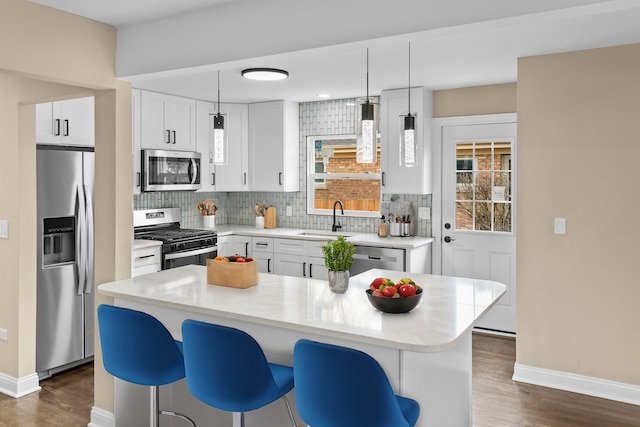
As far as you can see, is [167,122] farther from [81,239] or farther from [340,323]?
[340,323]

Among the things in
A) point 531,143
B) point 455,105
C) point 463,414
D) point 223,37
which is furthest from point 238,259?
point 455,105

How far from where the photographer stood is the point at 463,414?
7.89 feet

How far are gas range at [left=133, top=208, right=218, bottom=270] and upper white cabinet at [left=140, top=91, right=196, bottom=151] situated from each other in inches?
28.4

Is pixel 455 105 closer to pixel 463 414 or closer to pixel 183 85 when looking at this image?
pixel 183 85

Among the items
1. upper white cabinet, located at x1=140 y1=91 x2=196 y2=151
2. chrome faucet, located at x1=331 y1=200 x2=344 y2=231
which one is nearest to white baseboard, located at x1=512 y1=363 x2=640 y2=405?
chrome faucet, located at x1=331 y1=200 x2=344 y2=231

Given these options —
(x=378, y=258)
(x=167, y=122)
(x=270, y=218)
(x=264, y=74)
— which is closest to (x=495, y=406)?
(x=378, y=258)

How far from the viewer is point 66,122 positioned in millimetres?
4059

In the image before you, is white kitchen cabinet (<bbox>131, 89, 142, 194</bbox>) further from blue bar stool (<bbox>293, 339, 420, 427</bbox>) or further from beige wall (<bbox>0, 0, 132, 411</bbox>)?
blue bar stool (<bbox>293, 339, 420, 427</bbox>)

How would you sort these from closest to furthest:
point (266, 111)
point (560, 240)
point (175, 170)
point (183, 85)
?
1. point (560, 240)
2. point (183, 85)
3. point (175, 170)
4. point (266, 111)

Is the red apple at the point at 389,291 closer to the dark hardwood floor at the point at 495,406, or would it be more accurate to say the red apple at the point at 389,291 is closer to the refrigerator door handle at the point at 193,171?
the dark hardwood floor at the point at 495,406

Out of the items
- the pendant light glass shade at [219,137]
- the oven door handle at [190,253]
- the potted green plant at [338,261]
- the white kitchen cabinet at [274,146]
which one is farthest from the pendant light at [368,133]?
the white kitchen cabinet at [274,146]

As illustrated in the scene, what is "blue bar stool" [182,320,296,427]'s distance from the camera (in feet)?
6.98

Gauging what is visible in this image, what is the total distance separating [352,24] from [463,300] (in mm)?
1459

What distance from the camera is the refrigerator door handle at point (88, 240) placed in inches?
164
